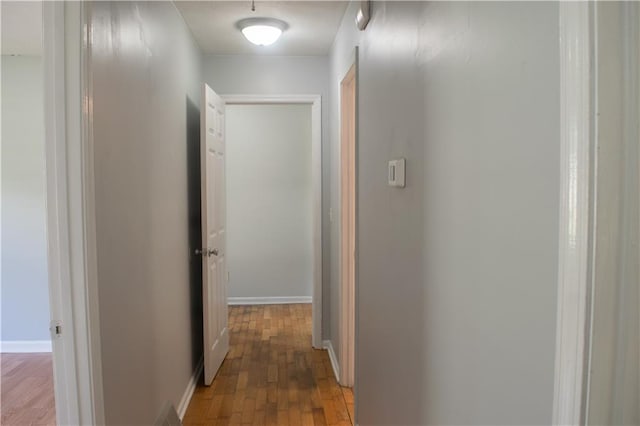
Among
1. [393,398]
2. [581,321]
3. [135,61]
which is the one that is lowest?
[393,398]

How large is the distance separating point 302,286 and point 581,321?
15.5 feet

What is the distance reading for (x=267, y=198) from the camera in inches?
203

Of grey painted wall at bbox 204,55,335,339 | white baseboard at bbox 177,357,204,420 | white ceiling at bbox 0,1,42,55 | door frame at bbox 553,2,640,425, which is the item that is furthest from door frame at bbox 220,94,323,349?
door frame at bbox 553,2,640,425

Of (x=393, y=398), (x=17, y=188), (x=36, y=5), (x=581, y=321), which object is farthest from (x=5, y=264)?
(x=581, y=321)

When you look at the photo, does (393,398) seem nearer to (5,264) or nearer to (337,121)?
(337,121)

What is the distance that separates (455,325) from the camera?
1060 millimetres

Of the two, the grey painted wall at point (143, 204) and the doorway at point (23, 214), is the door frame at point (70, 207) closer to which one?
the grey painted wall at point (143, 204)

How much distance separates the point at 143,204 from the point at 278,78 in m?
2.11

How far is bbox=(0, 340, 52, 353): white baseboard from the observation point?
11.9ft

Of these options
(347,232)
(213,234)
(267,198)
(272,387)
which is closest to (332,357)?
(272,387)

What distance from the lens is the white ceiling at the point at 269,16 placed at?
262 cm

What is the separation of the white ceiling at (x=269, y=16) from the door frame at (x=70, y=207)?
4.68ft

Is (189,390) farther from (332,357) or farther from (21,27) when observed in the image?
(21,27)

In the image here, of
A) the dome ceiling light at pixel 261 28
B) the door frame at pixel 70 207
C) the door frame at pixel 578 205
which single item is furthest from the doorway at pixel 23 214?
the door frame at pixel 578 205
